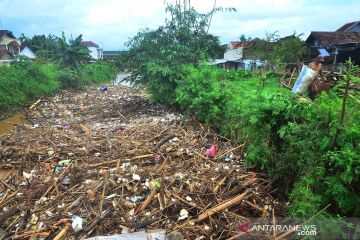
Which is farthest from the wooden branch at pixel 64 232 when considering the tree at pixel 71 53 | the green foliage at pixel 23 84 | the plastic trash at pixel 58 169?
the tree at pixel 71 53

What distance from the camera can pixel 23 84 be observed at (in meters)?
12.3

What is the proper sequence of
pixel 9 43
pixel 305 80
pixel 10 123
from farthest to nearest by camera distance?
1. pixel 9 43
2. pixel 10 123
3. pixel 305 80

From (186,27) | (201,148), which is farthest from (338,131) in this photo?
(186,27)

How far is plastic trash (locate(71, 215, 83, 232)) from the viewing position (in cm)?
335

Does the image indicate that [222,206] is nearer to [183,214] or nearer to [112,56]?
[183,214]

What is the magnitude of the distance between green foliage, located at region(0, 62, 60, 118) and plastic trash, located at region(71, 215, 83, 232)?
8.56m

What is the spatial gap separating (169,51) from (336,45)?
11065 millimetres

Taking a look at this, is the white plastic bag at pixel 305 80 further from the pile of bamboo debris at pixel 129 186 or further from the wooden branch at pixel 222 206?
the wooden branch at pixel 222 206

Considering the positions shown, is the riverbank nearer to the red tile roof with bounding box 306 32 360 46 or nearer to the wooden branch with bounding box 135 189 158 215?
the wooden branch with bounding box 135 189 158 215

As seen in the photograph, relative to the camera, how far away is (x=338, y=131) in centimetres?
285

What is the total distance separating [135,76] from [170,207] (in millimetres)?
7250

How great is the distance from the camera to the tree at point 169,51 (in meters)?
9.15

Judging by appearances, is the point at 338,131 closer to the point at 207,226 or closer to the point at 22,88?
the point at 207,226

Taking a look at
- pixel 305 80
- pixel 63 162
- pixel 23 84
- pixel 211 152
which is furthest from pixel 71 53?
pixel 305 80
